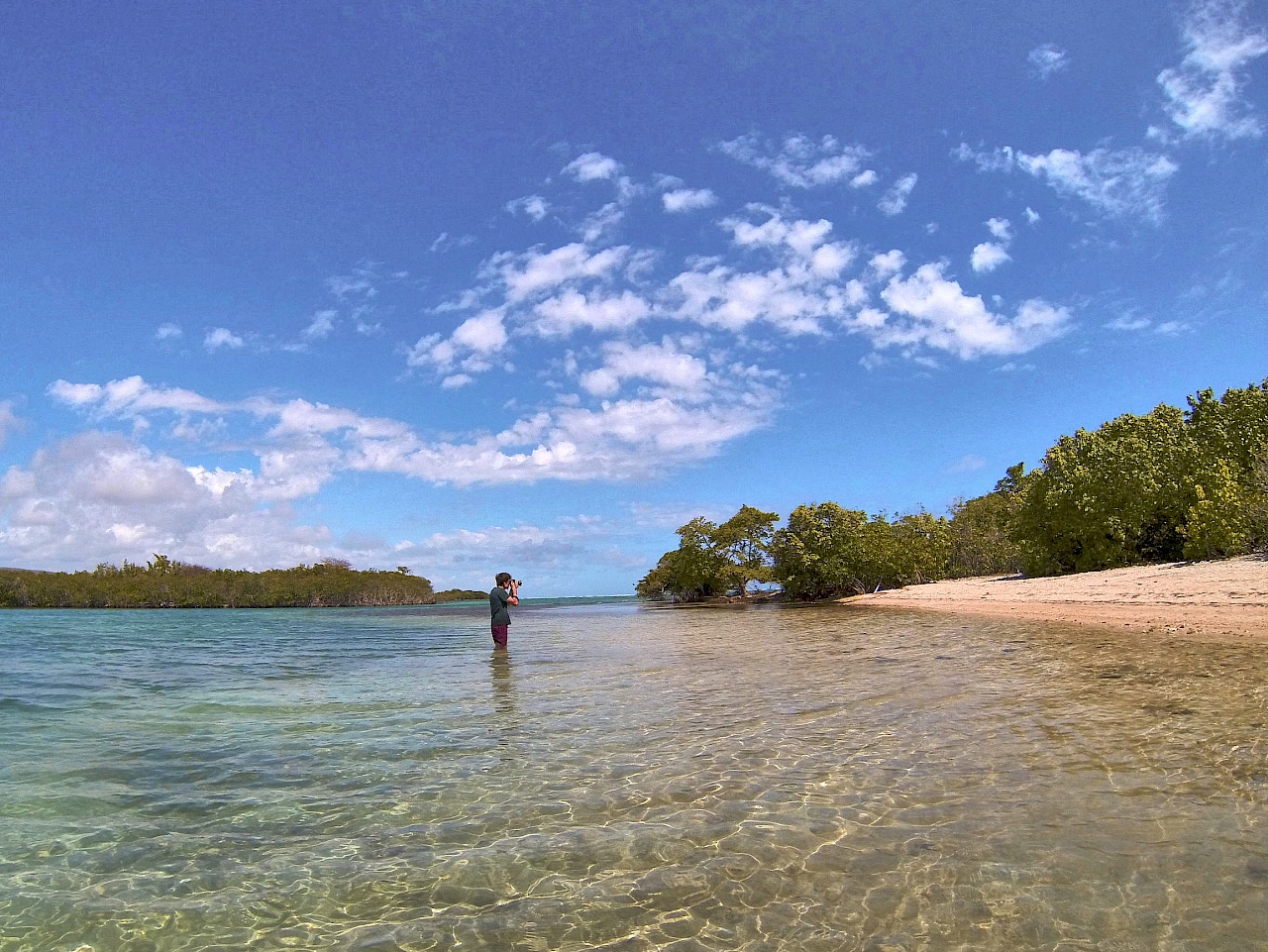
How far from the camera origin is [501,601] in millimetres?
19766

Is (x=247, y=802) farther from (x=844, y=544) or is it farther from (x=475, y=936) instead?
(x=844, y=544)

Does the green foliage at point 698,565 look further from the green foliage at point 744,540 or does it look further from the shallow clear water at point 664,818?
the shallow clear water at point 664,818

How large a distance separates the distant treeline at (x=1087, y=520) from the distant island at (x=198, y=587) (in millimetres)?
123114

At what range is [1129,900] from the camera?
13.7 feet

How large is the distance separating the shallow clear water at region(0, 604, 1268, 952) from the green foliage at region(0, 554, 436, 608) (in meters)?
165

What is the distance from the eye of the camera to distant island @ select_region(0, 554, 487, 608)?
146125mm

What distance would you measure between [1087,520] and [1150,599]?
1937 cm

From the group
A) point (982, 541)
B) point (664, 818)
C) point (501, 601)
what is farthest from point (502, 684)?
point (982, 541)

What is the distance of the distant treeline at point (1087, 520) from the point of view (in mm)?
39000

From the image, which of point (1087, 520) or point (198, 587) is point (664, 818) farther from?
point (198, 587)

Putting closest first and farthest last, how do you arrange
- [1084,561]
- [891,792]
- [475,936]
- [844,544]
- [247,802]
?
[475,936] → [891,792] → [247,802] → [1084,561] → [844,544]

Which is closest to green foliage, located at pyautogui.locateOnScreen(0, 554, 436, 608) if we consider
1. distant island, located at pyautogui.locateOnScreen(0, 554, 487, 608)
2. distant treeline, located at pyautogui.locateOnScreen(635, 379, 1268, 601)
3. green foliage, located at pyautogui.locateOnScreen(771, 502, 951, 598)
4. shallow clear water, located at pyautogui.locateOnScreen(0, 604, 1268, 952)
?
distant island, located at pyautogui.locateOnScreen(0, 554, 487, 608)

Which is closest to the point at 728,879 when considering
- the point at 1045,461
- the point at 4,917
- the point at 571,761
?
the point at 571,761

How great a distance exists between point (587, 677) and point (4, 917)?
37.5 ft
